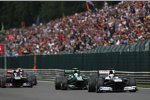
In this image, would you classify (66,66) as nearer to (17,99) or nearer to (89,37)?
(89,37)

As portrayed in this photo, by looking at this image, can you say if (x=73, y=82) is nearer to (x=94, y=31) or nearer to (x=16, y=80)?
(x=16, y=80)

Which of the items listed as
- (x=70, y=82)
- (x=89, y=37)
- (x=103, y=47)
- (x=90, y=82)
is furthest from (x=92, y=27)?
(x=90, y=82)

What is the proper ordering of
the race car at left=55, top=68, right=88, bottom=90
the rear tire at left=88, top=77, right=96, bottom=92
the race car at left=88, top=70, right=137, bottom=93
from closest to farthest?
the race car at left=88, top=70, right=137, bottom=93 < the rear tire at left=88, top=77, right=96, bottom=92 < the race car at left=55, top=68, right=88, bottom=90

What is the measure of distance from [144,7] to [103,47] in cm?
303

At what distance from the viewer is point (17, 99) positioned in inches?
816

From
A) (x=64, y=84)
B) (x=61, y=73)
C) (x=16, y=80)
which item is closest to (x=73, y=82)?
(x=64, y=84)

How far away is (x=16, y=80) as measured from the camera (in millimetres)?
30219

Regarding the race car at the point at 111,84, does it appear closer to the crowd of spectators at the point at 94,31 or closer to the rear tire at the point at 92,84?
the rear tire at the point at 92,84

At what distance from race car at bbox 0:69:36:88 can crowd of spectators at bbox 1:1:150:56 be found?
210 inches

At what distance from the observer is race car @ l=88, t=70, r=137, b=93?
23703 mm

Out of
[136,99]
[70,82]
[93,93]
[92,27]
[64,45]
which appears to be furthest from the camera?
[64,45]

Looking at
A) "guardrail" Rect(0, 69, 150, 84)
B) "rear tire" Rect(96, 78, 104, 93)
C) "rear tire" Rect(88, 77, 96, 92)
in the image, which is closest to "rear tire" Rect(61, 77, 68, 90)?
"rear tire" Rect(88, 77, 96, 92)

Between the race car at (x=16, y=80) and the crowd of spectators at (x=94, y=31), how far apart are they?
5335 mm

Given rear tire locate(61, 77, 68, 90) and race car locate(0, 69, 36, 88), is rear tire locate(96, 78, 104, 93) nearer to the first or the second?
rear tire locate(61, 77, 68, 90)
